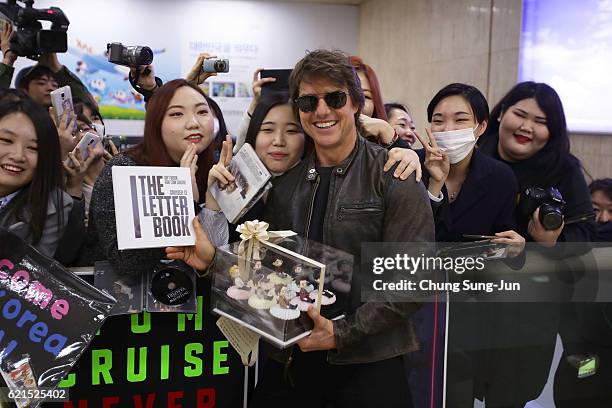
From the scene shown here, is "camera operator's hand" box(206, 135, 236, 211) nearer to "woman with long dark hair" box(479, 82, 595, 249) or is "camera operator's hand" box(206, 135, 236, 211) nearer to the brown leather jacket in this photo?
the brown leather jacket

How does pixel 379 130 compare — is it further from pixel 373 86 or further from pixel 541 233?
pixel 541 233

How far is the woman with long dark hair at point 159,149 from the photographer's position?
5.54 ft

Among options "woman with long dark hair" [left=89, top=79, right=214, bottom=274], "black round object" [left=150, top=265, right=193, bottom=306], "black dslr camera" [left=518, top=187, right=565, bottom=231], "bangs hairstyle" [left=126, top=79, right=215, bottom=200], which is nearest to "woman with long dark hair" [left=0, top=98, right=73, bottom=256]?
"woman with long dark hair" [left=89, top=79, right=214, bottom=274]

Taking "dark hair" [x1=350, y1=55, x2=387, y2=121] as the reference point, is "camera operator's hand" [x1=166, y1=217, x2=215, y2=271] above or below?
below

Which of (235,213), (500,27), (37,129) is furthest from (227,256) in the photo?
(500,27)

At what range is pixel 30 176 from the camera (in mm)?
1757

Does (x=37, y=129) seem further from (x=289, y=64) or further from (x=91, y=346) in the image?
(x=289, y=64)

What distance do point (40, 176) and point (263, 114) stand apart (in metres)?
0.75

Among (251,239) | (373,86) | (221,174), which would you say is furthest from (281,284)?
(373,86)

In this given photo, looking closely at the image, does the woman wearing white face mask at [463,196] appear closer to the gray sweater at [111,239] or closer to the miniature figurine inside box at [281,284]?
the miniature figurine inside box at [281,284]

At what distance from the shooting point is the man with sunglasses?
154 cm

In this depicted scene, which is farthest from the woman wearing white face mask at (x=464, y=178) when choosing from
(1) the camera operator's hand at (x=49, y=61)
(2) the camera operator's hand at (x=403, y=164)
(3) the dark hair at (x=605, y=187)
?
(1) the camera operator's hand at (x=49, y=61)

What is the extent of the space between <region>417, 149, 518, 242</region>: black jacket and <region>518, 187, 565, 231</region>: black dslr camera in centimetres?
6

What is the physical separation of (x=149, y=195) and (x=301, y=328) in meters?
0.59
